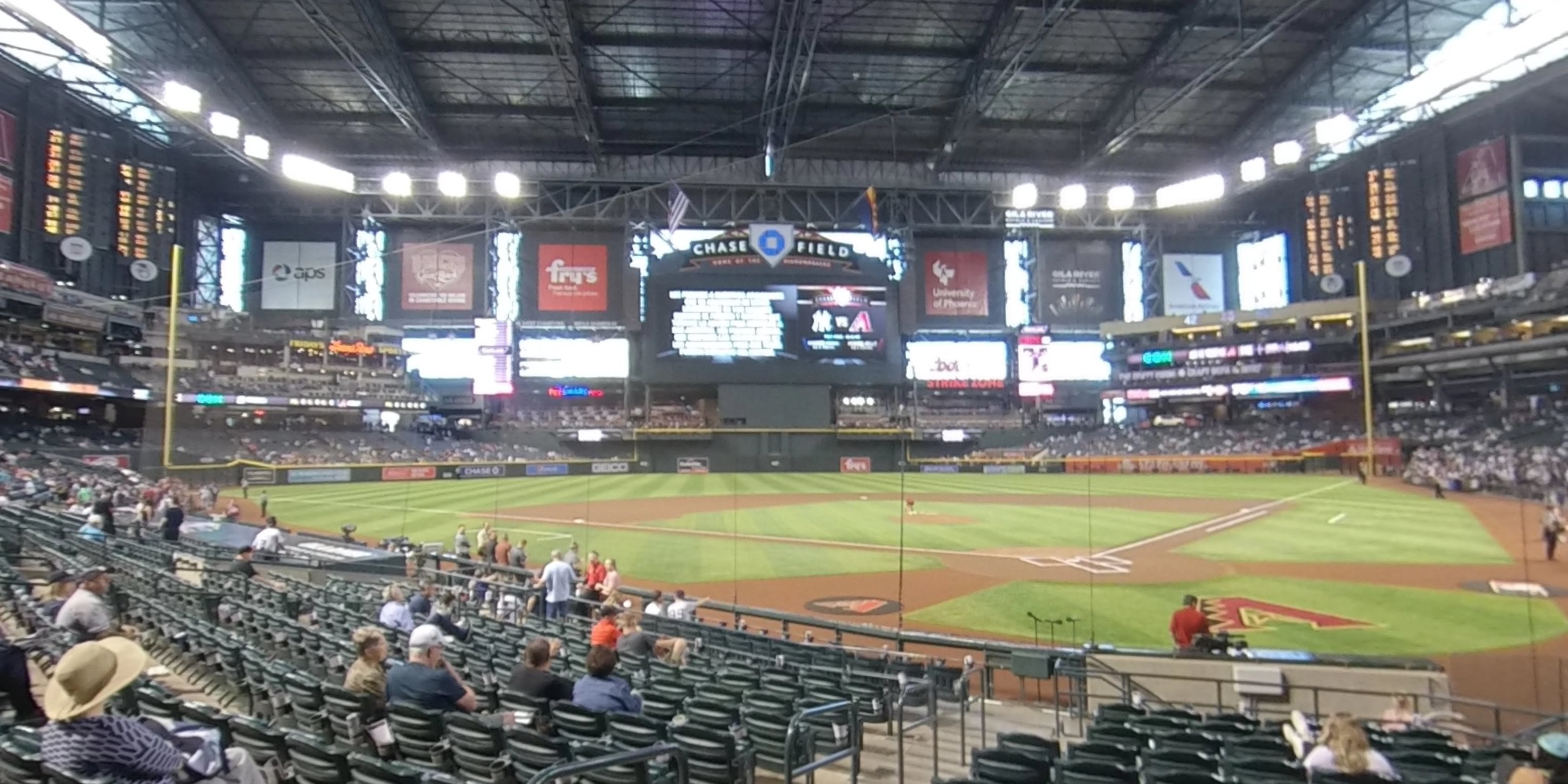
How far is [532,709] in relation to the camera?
599 centimetres

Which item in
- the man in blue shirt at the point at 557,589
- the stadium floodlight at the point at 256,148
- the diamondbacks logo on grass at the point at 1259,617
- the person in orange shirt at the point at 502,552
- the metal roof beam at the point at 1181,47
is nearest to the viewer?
the man in blue shirt at the point at 557,589

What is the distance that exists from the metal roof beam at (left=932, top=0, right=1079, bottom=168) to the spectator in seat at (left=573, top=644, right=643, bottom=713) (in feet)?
132

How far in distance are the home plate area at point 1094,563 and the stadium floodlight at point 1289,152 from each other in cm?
3771

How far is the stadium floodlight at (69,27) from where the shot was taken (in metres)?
32.7

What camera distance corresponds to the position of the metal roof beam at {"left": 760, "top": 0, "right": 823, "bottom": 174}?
39.1 m

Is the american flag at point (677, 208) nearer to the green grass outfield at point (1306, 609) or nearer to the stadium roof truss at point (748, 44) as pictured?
the stadium roof truss at point (748, 44)

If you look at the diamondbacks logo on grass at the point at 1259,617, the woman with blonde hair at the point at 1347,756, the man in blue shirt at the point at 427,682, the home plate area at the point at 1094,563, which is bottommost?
the diamondbacks logo on grass at the point at 1259,617

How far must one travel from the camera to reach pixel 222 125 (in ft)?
143

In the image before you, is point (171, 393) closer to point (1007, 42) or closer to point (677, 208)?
point (677, 208)

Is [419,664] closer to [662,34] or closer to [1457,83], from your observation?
[662,34]

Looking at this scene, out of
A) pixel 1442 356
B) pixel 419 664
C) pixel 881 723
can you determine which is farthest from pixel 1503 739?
pixel 1442 356

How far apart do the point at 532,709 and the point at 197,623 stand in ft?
19.1

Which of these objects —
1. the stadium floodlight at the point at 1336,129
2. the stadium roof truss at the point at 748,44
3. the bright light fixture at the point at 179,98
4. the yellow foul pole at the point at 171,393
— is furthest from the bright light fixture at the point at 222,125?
the stadium floodlight at the point at 1336,129

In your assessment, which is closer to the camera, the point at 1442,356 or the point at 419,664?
the point at 419,664
